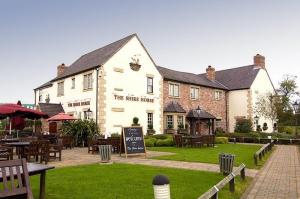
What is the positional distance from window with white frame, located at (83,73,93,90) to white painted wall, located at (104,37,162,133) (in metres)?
1.83

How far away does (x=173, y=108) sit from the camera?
101 feet

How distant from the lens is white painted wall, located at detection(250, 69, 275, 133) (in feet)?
129

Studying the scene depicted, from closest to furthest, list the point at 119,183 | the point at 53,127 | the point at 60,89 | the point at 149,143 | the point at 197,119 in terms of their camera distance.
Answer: the point at 119,183
the point at 149,143
the point at 53,127
the point at 60,89
the point at 197,119

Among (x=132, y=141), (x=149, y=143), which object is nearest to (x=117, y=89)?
(x=149, y=143)

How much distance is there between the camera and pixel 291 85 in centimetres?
4562

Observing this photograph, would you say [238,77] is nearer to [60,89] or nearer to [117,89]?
[117,89]

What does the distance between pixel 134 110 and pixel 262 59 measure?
72.9 ft

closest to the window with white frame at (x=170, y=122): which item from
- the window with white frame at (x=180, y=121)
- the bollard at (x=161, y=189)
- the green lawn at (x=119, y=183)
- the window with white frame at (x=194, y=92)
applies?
the window with white frame at (x=180, y=121)

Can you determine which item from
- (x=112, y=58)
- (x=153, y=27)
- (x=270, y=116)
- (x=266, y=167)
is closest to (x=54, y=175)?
(x=266, y=167)

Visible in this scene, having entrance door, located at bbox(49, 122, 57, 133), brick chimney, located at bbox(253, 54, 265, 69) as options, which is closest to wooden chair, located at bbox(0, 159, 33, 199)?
entrance door, located at bbox(49, 122, 57, 133)

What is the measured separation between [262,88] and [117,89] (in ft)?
75.1

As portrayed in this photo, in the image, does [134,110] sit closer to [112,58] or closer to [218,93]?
[112,58]

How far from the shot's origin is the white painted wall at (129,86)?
25359 mm

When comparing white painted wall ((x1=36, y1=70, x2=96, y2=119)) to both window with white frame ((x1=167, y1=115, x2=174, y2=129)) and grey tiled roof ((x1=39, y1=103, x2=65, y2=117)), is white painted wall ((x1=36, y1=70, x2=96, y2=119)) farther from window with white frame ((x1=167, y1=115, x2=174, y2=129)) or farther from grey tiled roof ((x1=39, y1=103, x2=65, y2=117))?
window with white frame ((x1=167, y1=115, x2=174, y2=129))
